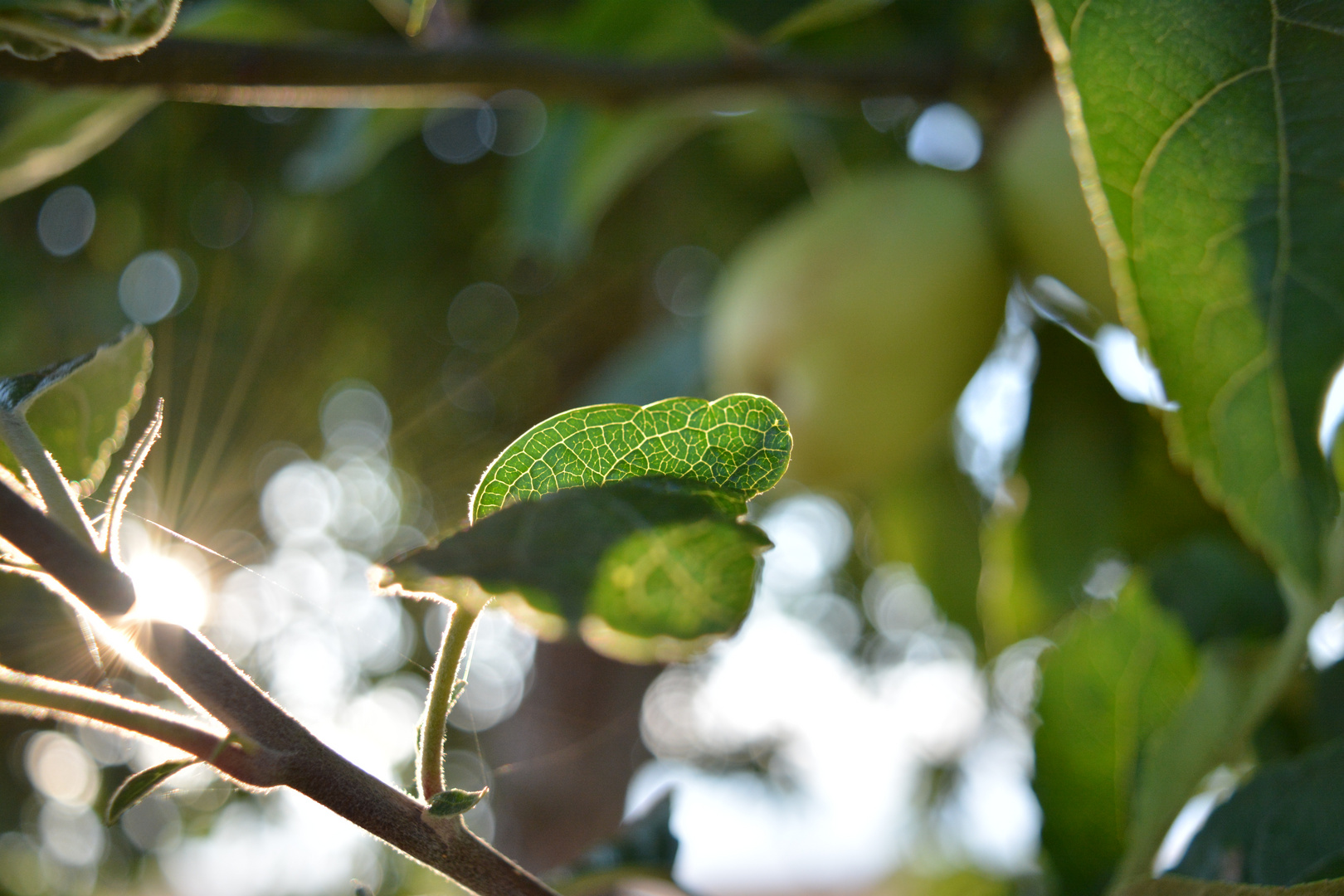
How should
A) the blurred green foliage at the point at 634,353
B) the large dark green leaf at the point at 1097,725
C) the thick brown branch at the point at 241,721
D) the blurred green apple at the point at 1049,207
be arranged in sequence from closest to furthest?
the thick brown branch at the point at 241,721, the blurred green foliage at the point at 634,353, the large dark green leaf at the point at 1097,725, the blurred green apple at the point at 1049,207

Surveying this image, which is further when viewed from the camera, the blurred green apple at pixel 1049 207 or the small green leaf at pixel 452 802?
the blurred green apple at pixel 1049 207

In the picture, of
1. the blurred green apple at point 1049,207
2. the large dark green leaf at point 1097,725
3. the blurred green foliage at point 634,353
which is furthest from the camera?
the blurred green apple at point 1049,207

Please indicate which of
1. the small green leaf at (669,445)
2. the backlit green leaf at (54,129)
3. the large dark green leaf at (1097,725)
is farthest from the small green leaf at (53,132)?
the large dark green leaf at (1097,725)

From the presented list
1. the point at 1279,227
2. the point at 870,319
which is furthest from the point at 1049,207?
the point at 1279,227

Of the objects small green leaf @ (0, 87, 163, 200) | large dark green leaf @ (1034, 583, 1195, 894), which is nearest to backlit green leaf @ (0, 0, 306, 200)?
small green leaf @ (0, 87, 163, 200)

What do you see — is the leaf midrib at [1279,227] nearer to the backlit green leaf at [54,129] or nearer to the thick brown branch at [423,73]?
the thick brown branch at [423,73]

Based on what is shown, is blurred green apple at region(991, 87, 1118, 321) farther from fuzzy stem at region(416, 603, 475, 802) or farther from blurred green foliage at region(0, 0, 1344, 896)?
fuzzy stem at region(416, 603, 475, 802)
